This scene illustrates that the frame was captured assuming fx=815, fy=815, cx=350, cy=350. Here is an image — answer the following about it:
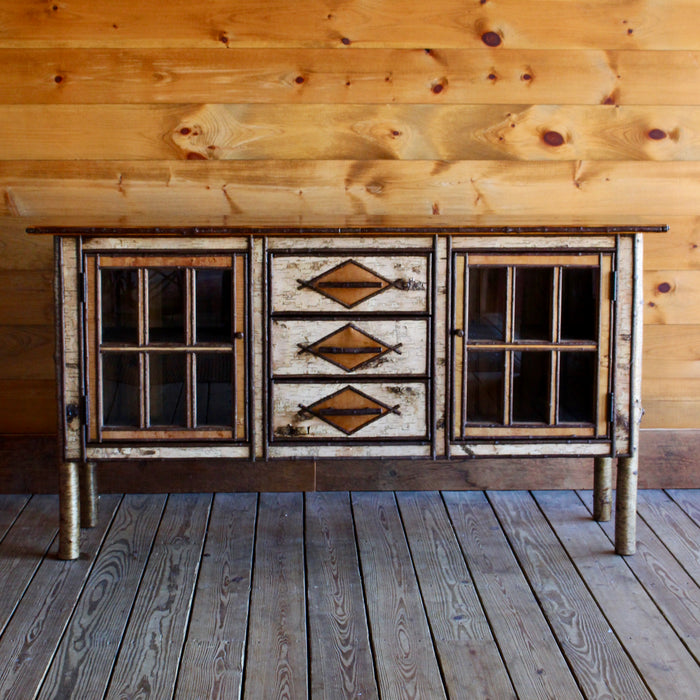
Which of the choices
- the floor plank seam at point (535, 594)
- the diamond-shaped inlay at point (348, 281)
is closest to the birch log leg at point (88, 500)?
the diamond-shaped inlay at point (348, 281)

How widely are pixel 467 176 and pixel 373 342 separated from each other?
2.19ft

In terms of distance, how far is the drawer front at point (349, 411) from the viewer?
6.38 feet

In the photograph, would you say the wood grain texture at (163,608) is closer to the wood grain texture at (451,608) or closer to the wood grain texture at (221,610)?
the wood grain texture at (221,610)

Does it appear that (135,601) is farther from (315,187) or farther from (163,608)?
(315,187)

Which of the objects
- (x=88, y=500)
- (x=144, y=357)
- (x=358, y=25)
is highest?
(x=358, y=25)

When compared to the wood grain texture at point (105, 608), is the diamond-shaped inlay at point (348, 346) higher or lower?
higher

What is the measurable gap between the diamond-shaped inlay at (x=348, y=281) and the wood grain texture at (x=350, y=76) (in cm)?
62

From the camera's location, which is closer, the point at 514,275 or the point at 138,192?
the point at 514,275

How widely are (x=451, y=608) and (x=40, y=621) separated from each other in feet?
2.79

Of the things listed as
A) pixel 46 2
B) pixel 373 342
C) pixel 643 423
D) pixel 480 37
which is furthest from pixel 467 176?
pixel 46 2

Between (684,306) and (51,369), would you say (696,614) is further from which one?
(51,369)

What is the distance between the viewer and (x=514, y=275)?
Result: 1909mm

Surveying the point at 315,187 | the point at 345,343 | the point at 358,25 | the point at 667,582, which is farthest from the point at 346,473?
the point at 358,25

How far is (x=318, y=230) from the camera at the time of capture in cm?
188
